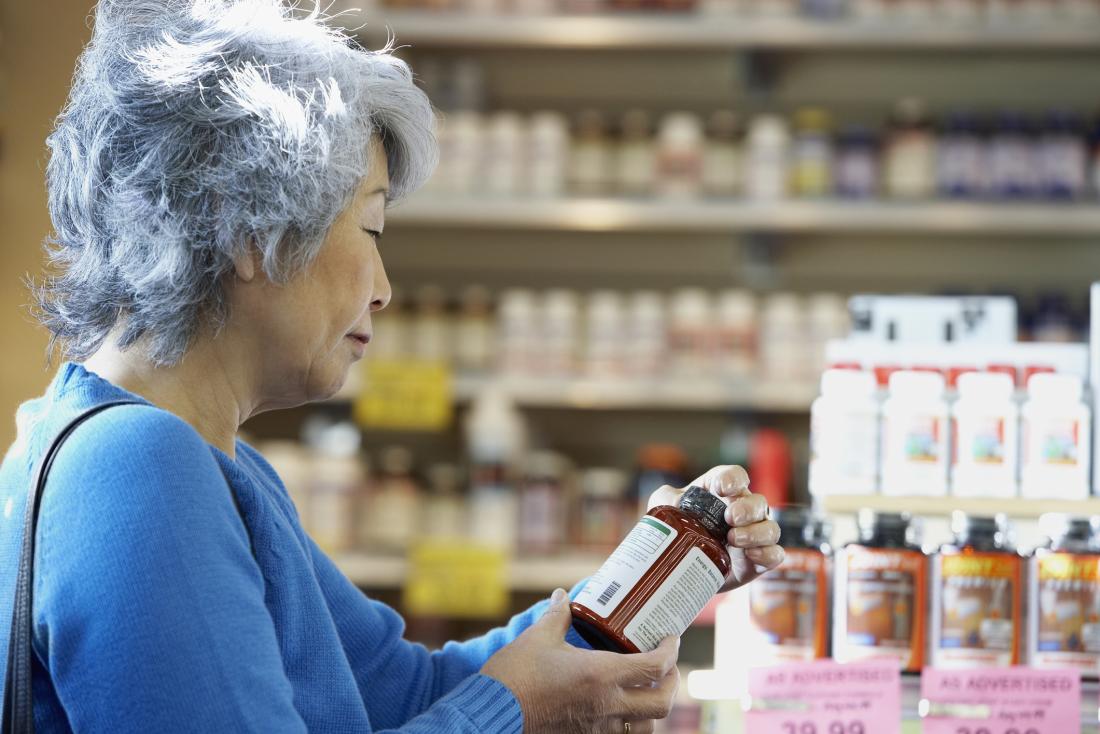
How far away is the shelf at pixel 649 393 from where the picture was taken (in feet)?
10.3

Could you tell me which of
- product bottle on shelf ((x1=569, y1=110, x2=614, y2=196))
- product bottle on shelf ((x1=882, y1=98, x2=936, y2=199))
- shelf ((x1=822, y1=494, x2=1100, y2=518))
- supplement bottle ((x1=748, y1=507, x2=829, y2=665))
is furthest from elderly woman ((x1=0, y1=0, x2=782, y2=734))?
product bottle on shelf ((x1=882, y1=98, x2=936, y2=199))

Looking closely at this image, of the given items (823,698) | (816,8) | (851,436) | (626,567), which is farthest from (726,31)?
→ (626,567)

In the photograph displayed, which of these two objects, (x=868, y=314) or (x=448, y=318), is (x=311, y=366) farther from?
(x=448, y=318)

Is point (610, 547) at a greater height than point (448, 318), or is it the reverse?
point (448, 318)

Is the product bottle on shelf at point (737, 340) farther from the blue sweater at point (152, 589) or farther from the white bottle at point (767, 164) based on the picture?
the blue sweater at point (152, 589)

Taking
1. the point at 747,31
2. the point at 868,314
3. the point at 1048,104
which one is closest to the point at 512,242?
the point at 747,31

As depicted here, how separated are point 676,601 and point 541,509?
6.68 feet

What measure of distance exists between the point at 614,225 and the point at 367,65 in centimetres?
210

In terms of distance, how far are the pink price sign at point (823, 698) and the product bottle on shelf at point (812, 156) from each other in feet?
6.36

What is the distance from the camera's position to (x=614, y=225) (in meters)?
3.21

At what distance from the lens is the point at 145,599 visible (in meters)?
0.87

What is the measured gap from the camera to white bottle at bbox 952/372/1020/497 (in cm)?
162

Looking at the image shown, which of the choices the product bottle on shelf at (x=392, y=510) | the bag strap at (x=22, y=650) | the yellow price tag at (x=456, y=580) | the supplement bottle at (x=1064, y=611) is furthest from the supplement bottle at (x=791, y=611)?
the product bottle on shelf at (x=392, y=510)

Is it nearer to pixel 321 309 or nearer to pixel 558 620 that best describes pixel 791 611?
pixel 558 620
